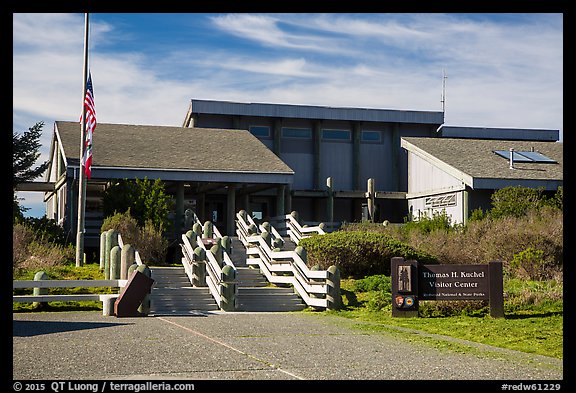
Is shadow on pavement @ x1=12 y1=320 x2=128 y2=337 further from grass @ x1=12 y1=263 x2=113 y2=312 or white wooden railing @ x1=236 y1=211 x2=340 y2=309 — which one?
white wooden railing @ x1=236 y1=211 x2=340 y2=309

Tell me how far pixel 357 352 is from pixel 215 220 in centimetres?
2909

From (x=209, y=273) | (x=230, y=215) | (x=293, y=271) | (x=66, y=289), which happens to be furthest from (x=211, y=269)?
(x=230, y=215)

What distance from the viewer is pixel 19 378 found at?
29.4ft

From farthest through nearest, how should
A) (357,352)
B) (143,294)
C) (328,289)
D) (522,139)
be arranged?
(522,139), (328,289), (143,294), (357,352)

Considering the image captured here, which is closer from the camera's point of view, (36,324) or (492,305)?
(36,324)

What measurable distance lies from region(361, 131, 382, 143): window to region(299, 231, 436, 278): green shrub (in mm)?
21008

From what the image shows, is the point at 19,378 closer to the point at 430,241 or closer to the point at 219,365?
the point at 219,365

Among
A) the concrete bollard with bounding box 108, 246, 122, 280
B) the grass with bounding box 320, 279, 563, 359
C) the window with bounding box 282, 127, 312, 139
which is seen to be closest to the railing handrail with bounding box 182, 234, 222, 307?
the concrete bollard with bounding box 108, 246, 122, 280

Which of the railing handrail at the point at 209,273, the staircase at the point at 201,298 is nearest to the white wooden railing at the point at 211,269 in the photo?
the railing handrail at the point at 209,273

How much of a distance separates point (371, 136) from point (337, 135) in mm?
1951

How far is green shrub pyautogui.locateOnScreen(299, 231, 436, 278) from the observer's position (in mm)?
22906

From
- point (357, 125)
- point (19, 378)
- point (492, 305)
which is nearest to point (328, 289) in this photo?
point (492, 305)

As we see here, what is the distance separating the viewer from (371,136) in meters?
44.1
